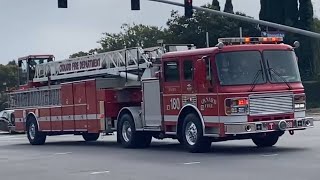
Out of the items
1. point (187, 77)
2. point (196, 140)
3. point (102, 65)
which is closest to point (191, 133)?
point (196, 140)

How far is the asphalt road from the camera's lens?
1477cm

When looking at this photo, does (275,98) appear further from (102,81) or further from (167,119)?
(102,81)

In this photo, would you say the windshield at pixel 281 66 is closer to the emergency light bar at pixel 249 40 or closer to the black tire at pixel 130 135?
the emergency light bar at pixel 249 40

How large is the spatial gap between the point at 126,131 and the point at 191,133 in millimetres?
3832

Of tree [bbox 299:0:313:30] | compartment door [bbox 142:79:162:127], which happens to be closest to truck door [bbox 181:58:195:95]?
compartment door [bbox 142:79:162:127]

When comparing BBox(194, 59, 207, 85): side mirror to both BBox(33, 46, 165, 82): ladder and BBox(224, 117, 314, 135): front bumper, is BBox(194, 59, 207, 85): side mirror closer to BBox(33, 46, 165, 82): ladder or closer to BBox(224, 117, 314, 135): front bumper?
BBox(224, 117, 314, 135): front bumper

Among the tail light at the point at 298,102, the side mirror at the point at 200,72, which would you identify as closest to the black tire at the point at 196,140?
the side mirror at the point at 200,72

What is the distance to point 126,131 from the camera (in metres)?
23.1

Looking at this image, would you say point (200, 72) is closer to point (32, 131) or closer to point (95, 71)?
point (95, 71)

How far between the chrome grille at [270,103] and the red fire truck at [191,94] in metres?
0.02

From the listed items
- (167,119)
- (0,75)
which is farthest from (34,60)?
(0,75)

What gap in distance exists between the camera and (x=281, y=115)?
18906mm

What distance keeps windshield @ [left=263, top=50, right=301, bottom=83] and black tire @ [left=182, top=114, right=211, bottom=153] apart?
2.20 m

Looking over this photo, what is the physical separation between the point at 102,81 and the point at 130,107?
180 centimetres
